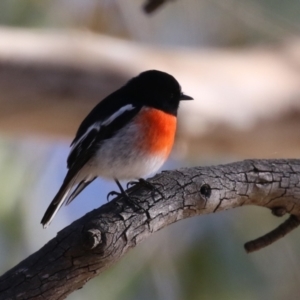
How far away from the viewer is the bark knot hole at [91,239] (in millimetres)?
1514

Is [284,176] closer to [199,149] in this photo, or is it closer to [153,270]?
[199,149]

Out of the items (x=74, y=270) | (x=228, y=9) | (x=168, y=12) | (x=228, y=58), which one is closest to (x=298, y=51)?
(x=228, y=58)

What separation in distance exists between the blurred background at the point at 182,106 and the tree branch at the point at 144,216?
3.37ft

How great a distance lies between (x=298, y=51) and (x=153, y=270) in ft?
5.36

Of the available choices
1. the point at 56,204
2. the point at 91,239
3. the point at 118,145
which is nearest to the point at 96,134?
the point at 118,145

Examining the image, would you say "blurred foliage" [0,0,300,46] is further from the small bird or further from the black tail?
the black tail

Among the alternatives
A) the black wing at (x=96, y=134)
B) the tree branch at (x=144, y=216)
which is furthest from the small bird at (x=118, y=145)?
the tree branch at (x=144, y=216)

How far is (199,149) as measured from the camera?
3.36 meters

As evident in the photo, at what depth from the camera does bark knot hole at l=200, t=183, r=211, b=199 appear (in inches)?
76.5

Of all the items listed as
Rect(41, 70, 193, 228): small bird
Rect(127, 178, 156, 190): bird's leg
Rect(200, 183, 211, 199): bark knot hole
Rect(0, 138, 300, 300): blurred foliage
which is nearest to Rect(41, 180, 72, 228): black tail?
Rect(41, 70, 193, 228): small bird

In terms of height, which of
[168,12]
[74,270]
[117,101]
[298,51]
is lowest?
[74,270]

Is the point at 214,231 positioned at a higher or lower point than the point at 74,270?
higher

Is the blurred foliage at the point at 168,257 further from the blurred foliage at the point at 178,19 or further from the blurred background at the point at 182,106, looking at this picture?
the blurred foliage at the point at 178,19

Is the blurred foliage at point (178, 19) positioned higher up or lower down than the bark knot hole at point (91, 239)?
higher up
